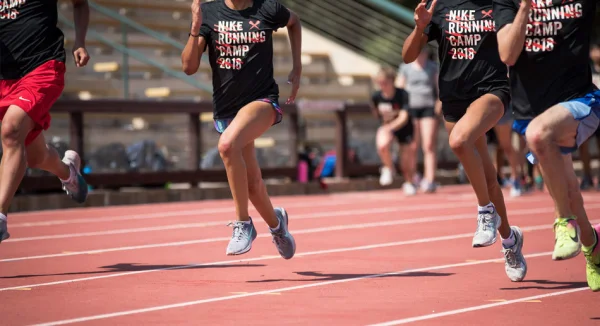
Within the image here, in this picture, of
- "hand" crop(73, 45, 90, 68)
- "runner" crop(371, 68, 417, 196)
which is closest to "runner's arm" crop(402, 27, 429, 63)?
"hand" crop(73, 45, 90, 68)

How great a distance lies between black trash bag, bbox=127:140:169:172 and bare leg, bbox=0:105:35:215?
27.9 ft

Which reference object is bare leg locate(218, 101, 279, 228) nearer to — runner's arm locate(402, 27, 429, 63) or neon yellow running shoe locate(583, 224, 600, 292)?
runner's arm locate(402, 27, 429, 63)

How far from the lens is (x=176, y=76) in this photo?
22000mm

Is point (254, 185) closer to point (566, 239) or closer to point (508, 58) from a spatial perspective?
point (508, 58)

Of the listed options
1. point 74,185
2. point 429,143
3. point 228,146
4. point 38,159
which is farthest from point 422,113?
point 228,146

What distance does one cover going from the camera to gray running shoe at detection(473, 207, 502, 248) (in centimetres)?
706

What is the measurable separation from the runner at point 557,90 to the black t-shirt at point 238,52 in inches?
76.4

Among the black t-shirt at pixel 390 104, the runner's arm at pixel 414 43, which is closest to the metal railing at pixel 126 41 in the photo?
the black t-shirt at pixel 390 104

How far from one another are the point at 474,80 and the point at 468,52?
0.66 ft

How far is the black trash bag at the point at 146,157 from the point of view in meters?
16.5

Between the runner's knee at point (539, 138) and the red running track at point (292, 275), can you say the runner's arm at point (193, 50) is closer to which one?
the red running track at point (292, 275)

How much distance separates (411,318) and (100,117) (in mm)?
10899

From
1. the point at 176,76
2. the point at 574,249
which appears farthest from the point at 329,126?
the point at 574,249

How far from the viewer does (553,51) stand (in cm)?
658
